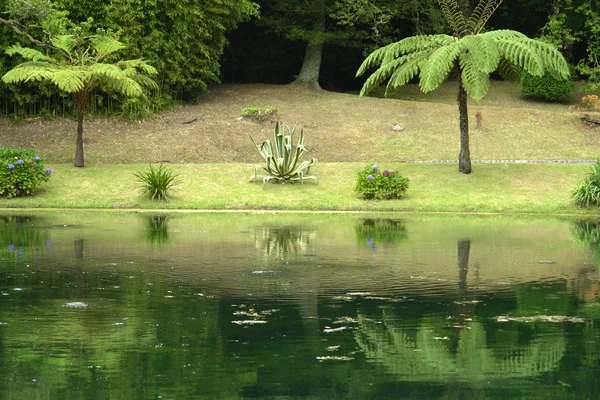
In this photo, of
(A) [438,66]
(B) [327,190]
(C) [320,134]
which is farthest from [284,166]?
(C) [320,134]

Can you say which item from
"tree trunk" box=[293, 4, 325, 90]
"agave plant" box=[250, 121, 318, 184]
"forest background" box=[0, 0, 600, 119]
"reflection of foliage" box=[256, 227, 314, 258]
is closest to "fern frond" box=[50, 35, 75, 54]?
"forest background" box=[0, 0, 600, 119]

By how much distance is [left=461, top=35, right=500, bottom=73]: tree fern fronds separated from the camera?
20750mm

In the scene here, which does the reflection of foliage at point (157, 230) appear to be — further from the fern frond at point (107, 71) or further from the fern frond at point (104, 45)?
the fern frond at point (104, 45)

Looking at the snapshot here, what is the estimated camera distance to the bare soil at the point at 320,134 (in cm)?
2638

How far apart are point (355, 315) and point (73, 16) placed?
71.0 ft

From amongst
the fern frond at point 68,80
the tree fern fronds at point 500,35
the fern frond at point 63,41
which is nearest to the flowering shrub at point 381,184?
the tree fern fronds at point 500,35

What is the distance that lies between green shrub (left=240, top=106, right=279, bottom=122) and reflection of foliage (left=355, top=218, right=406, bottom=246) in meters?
11.2

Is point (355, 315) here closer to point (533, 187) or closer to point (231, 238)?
point (231, 238)

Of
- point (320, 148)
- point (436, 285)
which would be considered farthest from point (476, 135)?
point (436, 285)

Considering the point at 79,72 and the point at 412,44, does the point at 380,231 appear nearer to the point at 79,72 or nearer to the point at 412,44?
the point at 412,44

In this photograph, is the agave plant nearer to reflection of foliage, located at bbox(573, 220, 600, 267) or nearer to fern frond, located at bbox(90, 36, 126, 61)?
fern frond, located at bbox(90, 36, 126, 61)

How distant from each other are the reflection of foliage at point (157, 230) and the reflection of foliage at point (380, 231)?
315cm

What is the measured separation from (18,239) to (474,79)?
427 inches

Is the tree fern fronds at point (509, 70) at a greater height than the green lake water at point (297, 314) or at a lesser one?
greater
